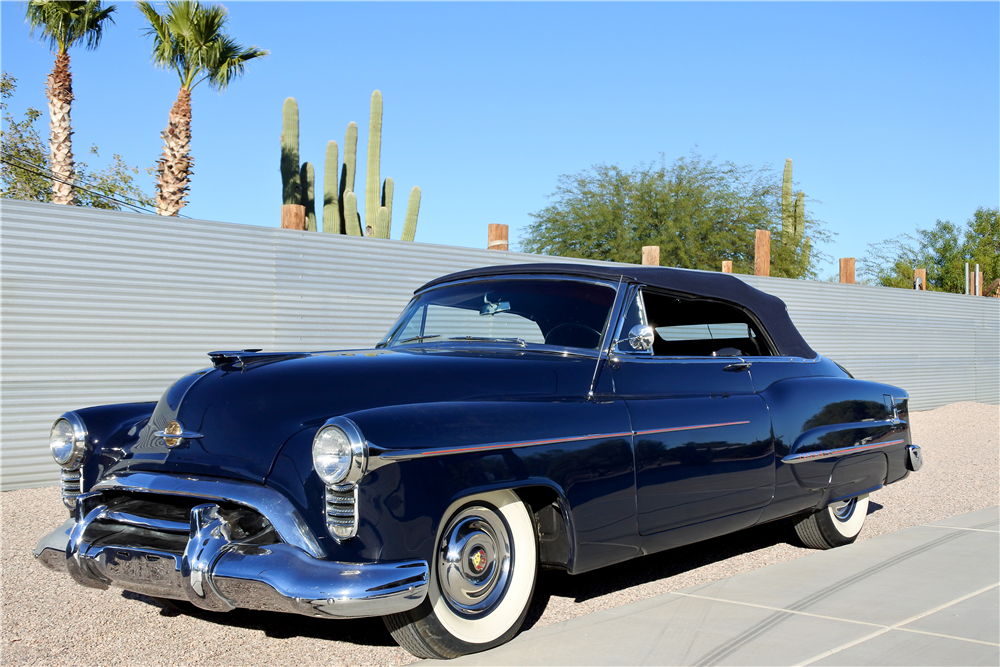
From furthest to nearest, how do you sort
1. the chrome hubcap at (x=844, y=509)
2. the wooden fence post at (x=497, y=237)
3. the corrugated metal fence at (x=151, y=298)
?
the wooden fence post at (x=497, y=237) → the corrugated metal fence at (x=151, y=298) → the chrome hubcap at (x=844, y=509)

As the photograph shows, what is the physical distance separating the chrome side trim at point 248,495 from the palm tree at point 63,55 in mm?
14481

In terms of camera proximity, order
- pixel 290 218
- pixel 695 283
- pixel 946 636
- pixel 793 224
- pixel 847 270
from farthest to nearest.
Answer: pixel 793 224 → pixel 847 270 → pixel 290 218 → pixel 695 283 → pixel 946 636

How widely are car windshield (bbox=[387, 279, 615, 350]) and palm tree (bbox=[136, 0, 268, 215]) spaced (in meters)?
12.3

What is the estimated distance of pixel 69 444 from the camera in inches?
154

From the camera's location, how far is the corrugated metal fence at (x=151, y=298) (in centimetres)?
742

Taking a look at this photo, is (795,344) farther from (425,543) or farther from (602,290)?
(425,543)

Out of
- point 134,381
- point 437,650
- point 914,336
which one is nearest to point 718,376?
point 437,650

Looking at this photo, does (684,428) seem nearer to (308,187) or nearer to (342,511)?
(342,511)

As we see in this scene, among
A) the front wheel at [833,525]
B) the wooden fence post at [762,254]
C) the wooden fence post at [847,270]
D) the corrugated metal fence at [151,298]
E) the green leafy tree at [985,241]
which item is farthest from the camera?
the green leafy tree at [985,241]

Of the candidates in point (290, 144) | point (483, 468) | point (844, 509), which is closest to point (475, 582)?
point (483, 468)

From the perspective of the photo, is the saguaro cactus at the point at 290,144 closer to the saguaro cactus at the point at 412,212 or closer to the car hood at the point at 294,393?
the saguaro cactus at the point at 412,212

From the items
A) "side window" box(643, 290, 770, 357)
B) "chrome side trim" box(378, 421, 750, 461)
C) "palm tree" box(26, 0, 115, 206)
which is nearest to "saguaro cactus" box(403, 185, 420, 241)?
"palm tree" box(26, 0, 115, 206)

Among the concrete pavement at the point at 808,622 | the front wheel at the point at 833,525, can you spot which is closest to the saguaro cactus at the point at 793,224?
the front wheel at the point at 833,525

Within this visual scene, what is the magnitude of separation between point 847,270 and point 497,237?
8592 millimetres
